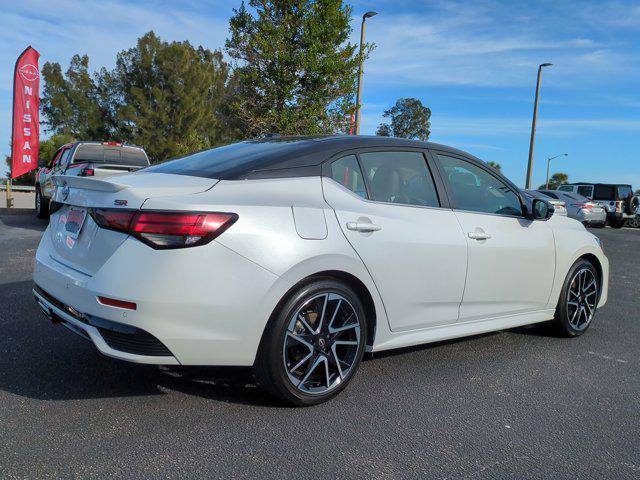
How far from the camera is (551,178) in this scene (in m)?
80.9

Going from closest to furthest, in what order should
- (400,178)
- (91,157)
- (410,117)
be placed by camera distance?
(400,178) → (91,157) → (410,117)

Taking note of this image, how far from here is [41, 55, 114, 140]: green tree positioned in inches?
1602

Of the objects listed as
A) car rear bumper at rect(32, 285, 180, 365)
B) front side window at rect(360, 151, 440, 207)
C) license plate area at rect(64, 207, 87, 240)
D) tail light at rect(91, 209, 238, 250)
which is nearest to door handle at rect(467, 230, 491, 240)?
front side window at rect(360, 151, 440, 207)

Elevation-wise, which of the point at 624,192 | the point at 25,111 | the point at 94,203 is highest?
the point at 25,111

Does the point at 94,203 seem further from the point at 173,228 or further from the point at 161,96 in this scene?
the point at 161,96

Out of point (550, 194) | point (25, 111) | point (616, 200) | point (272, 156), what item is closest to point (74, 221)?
point (272, 156)

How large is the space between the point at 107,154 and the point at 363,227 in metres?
9.62

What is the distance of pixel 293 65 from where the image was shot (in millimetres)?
14227

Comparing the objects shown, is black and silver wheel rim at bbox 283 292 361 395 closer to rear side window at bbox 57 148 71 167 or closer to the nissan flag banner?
rear side window at bbox 57 148 71 167

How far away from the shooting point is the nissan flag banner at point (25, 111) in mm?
14642

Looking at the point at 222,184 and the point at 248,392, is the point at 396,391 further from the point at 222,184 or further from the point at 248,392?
the point at 222,184

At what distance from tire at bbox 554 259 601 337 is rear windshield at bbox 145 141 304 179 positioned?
2.79 metres

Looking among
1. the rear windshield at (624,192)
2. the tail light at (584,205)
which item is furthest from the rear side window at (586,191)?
the tail light at (584,205)

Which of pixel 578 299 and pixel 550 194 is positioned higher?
pixel 550 194
